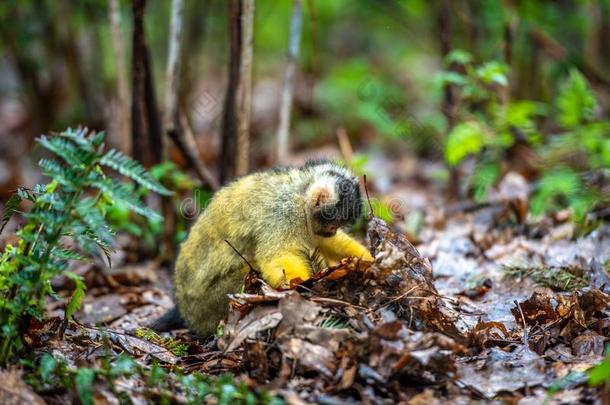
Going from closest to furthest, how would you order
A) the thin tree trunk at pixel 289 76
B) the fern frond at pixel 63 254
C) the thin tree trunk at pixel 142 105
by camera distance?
the fern frond at pixel 63 254 → the thin tree trunk at pixel 142 105 → the thin tree trunk at pixel 289 76

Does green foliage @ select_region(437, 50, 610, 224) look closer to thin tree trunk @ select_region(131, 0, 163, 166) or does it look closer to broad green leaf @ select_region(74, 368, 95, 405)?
thin tree trunk @ select_region(131, 0, 163, 166)

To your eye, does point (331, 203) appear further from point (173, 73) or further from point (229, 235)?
point (173, 73)

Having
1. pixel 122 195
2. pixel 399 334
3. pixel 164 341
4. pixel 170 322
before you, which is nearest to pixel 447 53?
pixel 170 322

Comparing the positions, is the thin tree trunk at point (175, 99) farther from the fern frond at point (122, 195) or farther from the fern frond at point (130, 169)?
the fern frond at point (122, 195)

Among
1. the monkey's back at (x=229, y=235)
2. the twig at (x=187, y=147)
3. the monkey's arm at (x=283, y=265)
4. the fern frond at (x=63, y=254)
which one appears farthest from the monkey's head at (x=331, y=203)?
the twig at (x=187, y=147)

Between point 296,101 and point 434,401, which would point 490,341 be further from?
point 296,101

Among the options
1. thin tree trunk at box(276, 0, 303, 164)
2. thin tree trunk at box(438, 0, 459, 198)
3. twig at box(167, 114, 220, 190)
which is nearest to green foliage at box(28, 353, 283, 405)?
twig at box(167, 114, 220, 190)
